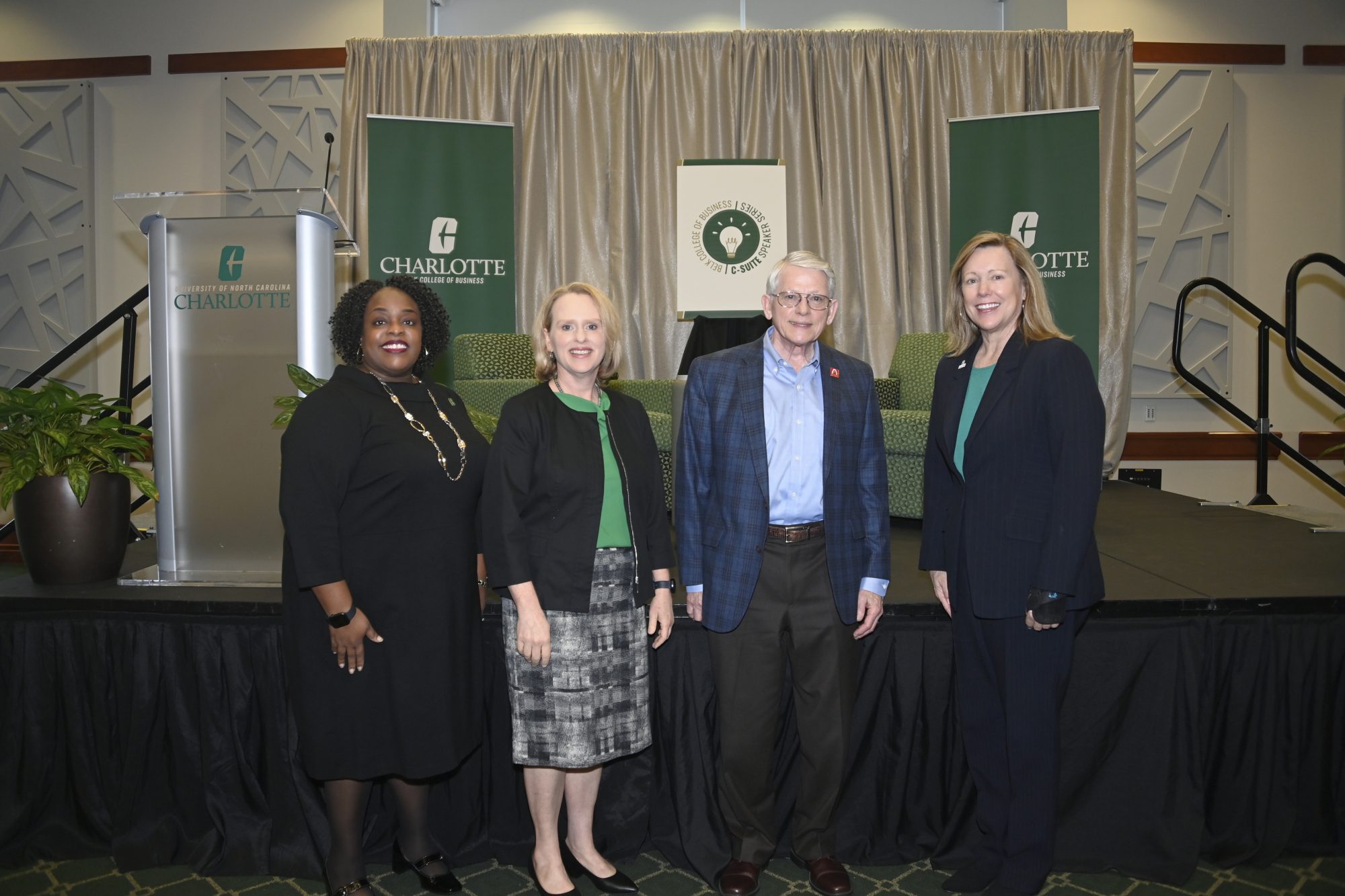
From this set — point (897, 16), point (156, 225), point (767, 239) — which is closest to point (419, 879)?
point (156, 225)

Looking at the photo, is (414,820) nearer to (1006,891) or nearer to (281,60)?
(1006,891)

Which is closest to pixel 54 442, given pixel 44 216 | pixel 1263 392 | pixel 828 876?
pixel 828 876

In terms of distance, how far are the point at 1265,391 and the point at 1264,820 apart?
12.4 feet

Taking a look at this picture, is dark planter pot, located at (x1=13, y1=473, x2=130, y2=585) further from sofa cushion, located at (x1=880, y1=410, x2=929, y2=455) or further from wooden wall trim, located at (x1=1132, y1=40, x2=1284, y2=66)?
wooden wall trim, located at (x1=1132, y1=40, x2=1284, y2=66)

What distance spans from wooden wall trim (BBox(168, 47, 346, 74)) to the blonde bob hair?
5575mm

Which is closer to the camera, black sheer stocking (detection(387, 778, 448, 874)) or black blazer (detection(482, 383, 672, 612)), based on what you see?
black blazer (detection(482, 383, 672, 612))

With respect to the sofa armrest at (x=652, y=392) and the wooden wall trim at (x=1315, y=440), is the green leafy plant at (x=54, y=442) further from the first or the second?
the wooden wall trim at (x=1315, y=440)

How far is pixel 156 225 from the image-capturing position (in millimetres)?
2584

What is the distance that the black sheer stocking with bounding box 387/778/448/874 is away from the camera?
2256 mm

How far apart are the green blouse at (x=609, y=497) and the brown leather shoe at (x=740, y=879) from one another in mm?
887

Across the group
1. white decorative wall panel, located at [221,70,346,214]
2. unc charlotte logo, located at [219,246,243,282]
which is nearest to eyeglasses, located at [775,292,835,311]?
unc charlotte logo, located at [219,246,243,282]

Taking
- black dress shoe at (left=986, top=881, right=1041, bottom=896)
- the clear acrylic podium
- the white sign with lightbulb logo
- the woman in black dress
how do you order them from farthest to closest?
1. the white sign with lightbulb logo
2. the clear acrylic podium
3. black dress shoe at (left=986, top=881, right=1041, bottom=896)
4. the woman in black dress

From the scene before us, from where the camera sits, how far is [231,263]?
257cm

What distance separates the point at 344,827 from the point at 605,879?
2.11ft
